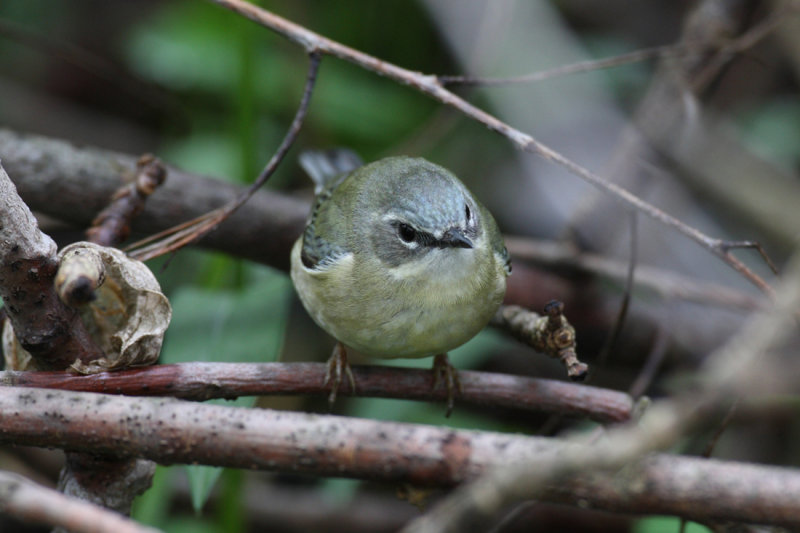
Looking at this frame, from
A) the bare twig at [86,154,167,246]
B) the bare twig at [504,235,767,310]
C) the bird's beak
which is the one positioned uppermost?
the bare twig at [504,235,767,310]

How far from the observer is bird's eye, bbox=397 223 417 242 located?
306 centimetres

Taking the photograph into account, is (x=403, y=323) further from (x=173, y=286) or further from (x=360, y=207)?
(x=173, y=286)

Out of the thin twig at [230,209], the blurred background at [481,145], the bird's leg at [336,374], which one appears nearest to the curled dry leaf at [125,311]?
the thin twig at [230,209]

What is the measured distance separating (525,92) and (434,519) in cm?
449

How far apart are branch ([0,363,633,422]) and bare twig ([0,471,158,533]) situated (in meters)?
0.81

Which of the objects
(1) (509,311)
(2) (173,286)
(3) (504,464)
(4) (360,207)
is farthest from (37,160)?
(3) (504,464)

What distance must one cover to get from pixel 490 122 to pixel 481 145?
3.16 metres

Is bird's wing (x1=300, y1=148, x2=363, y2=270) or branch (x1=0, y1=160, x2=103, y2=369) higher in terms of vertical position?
bird's wing (x1=300, y1=148, x2=363, y2=270)

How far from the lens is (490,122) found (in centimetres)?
271

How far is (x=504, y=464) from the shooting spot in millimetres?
1855

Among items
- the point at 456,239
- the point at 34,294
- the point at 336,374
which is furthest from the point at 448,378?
the point at 34,294

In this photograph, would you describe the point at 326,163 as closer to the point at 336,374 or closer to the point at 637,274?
the point at 637,274

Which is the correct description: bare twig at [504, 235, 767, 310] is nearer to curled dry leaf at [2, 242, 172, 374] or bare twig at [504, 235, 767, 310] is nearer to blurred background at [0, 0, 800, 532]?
blurred background at [0, 0, 800, 532]

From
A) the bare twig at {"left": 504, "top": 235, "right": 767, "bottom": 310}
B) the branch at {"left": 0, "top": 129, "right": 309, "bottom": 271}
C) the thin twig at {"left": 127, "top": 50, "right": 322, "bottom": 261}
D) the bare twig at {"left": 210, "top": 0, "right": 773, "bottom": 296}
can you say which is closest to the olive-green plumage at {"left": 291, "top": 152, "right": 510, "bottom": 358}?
the bare twig at {"left": 210, "top": 0, "right": 773, "bottom": 296}
